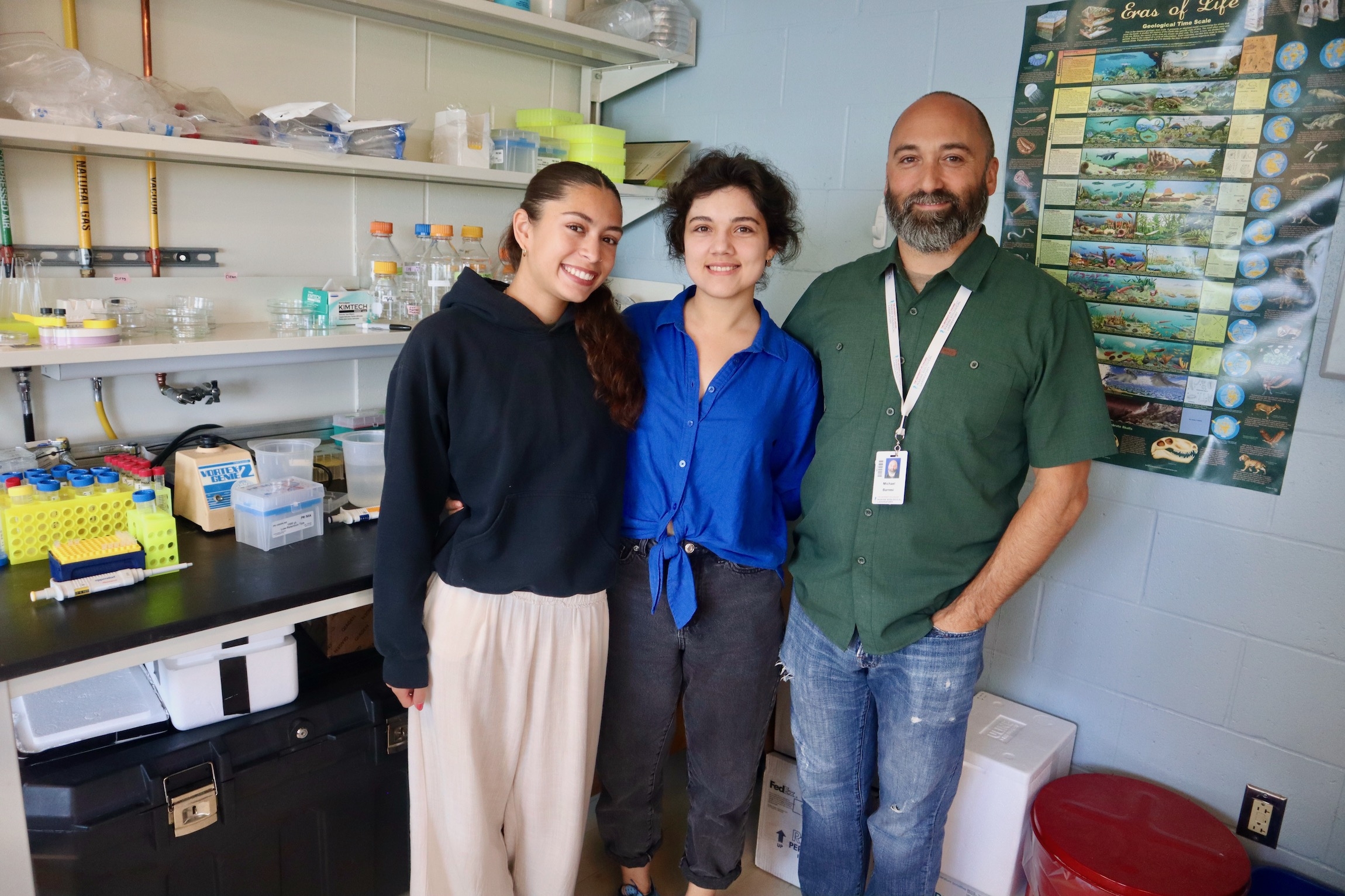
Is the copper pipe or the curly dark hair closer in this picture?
the curly dark hair

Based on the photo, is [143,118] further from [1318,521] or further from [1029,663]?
[1318,521]

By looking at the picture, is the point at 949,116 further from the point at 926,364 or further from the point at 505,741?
the point at 505,741

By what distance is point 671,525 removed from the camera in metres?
1.68

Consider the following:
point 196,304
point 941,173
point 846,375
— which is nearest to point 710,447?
point 846,375

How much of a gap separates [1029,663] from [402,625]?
1.51m

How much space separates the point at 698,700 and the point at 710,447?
1.73ft

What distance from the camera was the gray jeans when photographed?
172 cm

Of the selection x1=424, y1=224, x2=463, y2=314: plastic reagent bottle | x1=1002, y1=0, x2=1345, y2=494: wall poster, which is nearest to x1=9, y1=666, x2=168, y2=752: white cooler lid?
x1=424, y1=224, x2=463, y2=314: plastic reagent bottle

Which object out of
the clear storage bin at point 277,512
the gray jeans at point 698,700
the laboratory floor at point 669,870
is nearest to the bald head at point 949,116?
the gray jeans at point 698,700

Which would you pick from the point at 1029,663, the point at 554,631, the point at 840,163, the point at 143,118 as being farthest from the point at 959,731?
the point at 143,118

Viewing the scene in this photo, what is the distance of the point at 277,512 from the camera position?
1.79m

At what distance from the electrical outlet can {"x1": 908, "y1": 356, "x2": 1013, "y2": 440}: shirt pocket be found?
3.53ft

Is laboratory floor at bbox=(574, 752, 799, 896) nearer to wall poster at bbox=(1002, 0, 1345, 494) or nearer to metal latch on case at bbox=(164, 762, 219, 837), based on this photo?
metal latch on case at bbox=(164, 762, 219, 837)

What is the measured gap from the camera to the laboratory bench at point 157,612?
1.33 metres
